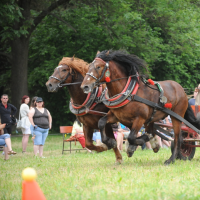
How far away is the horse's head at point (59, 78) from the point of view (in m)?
7.29

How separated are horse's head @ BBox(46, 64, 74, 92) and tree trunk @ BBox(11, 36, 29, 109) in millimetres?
11159

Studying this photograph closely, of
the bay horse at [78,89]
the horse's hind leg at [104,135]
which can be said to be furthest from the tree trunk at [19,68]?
the horse's hind leg at [104,135]

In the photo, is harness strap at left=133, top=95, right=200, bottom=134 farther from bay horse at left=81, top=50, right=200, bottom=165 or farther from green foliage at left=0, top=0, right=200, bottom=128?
green foliage at left=0, top=0, right=200, bottom=128

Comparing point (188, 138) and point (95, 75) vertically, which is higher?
point (95, 75)

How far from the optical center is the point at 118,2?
17125 mm

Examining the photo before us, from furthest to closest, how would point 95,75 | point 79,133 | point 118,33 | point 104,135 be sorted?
point 118,33 → point 79,133 → point 104,135 → point 95,75

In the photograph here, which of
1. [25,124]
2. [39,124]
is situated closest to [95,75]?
[39,124]

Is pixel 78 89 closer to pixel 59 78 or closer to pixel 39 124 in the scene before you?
pixel 59 78

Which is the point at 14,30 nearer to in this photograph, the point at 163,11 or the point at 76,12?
the point at 76,12

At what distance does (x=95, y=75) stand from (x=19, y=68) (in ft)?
41.4

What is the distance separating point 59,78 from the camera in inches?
288

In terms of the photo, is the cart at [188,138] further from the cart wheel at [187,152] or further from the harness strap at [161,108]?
the harness strap at [161,108]

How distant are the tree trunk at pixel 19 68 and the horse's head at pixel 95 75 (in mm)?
12313

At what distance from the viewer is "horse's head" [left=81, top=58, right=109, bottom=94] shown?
613 centimetres
